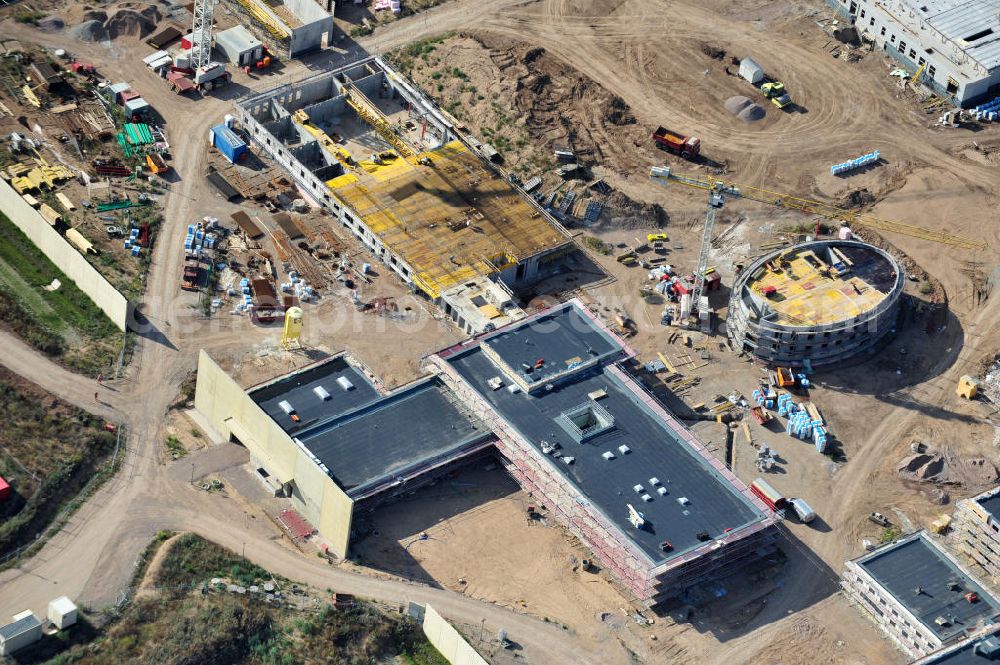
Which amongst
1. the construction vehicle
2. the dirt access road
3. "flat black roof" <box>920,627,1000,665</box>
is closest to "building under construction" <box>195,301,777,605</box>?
the dirt access road

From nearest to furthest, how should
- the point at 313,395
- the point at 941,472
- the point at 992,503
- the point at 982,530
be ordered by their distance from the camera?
the point at 982,530, the point at 992,503, the point at 313,395, the point at 941,472

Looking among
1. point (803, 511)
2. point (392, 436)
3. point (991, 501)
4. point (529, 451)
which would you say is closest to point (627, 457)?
point (529, 451)

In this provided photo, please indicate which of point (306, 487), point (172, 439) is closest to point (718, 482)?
point (306, 487)

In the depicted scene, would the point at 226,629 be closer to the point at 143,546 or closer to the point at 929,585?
the point at 143,546

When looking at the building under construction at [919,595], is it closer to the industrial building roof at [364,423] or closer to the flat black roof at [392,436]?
the flat black roof at [392,436]

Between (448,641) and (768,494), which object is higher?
(448,641)

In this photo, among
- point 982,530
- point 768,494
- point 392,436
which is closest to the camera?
point 982,530
